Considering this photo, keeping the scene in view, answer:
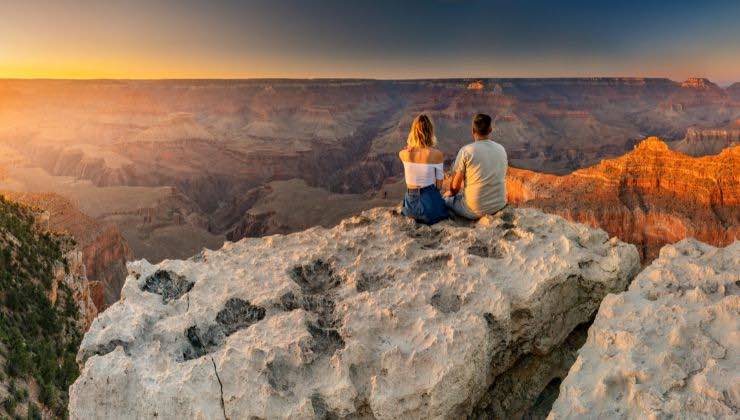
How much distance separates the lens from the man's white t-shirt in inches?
282

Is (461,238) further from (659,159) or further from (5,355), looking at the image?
(659,159)

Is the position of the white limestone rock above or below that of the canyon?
above

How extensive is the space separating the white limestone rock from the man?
242 cm

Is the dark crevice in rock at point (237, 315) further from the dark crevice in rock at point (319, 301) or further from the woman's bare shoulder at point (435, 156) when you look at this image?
the woman's bare shoulder at point (435, 156)

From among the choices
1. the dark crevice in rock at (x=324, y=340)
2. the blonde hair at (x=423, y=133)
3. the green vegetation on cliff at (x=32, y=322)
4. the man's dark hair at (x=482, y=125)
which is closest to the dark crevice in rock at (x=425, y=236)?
the blonde hair at (x=423, y=133)

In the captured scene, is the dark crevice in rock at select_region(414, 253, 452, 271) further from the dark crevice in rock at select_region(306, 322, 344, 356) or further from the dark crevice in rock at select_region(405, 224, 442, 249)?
the dark crevice in rock at select_region(306, 322, 344, 356)

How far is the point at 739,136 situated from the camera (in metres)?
104

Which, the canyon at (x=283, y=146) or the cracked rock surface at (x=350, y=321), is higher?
the cracked rock surface at (x=350, y=321)

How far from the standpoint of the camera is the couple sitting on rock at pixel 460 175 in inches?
283

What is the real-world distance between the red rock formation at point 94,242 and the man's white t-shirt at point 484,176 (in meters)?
33.7

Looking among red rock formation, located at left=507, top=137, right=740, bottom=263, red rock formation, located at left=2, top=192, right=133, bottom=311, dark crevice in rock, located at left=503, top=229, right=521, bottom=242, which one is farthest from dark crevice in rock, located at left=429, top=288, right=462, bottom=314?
red rock formation, located at left=507, top=137, right=740, bottom=263

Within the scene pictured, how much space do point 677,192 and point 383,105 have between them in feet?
541

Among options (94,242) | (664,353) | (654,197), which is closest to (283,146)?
(94,242)

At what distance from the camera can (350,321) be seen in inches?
192
